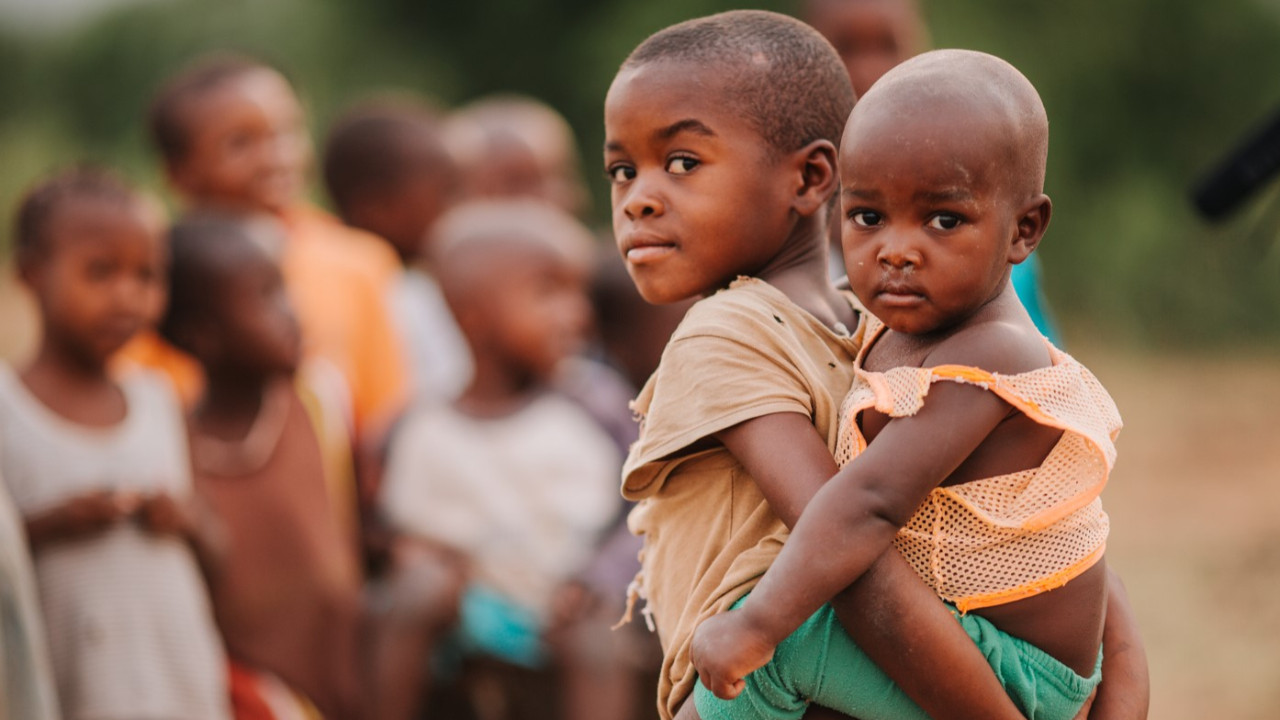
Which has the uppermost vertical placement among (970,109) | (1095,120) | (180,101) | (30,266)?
(970,109)

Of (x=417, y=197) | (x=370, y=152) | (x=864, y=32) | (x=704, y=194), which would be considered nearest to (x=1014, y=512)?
(x=704, y=194)

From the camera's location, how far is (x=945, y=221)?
76.9 inches

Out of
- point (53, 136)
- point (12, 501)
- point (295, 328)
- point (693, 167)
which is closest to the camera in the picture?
point (693, 167)

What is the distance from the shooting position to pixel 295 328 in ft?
15.2

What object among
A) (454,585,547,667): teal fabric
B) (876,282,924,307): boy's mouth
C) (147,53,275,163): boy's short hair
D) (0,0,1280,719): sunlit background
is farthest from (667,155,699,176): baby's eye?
(0,0,1280,719): sunlit background

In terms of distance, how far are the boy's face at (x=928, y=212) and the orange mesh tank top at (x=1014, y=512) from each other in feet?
0.36

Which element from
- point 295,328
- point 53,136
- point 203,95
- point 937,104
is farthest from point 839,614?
point 53,136

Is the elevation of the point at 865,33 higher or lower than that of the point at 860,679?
higher

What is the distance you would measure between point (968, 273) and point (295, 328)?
10.1 ft

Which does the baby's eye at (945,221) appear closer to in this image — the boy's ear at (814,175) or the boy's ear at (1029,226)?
the boy's ear at (1029,226)

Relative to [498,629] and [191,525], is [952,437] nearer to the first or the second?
[191,525]

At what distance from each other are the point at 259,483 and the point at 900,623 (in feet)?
9.95

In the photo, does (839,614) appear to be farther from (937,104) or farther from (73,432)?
(73,432)

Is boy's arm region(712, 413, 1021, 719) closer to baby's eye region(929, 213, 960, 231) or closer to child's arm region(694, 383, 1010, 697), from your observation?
child's arm region(694, 383, 1010, 697)
